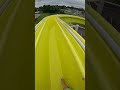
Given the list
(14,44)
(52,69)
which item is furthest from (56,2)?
(14,44)

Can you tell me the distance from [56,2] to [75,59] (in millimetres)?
11071

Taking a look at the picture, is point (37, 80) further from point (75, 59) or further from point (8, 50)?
point (8, 50)

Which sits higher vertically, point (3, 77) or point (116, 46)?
point (116, 46)

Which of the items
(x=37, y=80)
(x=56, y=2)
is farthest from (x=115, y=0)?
(x=56, y=2)

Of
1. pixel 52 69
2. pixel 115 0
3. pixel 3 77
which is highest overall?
pixel 115 0

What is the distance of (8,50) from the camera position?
137cm

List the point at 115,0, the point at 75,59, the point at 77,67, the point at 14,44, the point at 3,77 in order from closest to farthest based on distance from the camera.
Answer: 1. the point at 3,77
2. the point at 14,44
3. the point at 115,0
4. the point at 77,67
5. the point at 75,59

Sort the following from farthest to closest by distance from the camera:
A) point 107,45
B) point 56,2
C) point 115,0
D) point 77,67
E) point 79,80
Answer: point 56,2, point 77,67, point 79,80, point 115,0, point 107,45

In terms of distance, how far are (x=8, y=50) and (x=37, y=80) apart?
156 cm

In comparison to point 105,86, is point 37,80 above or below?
below

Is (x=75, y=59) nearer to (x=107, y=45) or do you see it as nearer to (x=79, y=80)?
(x=79, y=80)

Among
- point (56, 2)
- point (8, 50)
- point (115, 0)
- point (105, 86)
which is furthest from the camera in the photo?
point (56, 2)

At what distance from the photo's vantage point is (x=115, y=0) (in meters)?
2.58

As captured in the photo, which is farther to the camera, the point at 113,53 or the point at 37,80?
the point at 37,80
